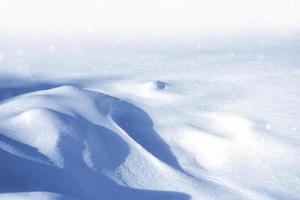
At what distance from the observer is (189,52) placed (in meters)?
8.98

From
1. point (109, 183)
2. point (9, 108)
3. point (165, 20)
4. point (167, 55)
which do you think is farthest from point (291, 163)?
point (165, 20)

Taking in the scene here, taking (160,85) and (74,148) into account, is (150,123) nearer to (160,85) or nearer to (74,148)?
(74,148)

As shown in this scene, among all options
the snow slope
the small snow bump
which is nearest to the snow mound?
the snow slope

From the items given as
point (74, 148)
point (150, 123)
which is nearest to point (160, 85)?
point (150, 123)

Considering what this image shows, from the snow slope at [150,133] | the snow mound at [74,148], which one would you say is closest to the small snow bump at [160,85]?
the snow slope at [150,133]

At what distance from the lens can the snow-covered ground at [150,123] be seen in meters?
2.88

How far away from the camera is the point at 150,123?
13.9ft

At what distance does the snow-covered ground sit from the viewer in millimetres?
2883

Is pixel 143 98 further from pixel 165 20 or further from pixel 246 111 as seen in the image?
pixel 165 20

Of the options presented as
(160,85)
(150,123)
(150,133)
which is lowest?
(150,133)

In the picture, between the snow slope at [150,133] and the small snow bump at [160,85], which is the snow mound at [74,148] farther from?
the small snow bump at [160,85]

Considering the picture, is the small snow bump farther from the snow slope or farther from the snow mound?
the snow mound

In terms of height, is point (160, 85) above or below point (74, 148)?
above

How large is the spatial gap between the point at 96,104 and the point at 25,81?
6.71 feet
